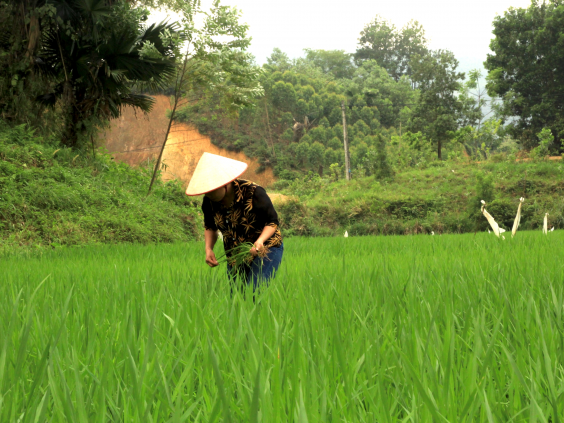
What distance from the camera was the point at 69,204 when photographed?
311 inches

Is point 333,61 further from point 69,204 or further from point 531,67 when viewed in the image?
point 69,204

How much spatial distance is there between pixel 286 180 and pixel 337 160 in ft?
13.4

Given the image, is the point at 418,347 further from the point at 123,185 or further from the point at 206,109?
the point at 206,109

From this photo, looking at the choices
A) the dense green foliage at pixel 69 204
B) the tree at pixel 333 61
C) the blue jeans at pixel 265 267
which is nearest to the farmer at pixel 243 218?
the blue jeans at pixel 265 267

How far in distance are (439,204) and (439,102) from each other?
11.8 meters

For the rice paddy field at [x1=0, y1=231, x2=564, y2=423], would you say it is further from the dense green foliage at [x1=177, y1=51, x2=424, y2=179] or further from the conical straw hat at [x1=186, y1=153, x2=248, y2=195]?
the dense green foliage at [x1=177, y1=51, x2=424, y2=179]

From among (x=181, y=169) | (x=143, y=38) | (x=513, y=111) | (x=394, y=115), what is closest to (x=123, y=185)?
(x=143, y=38)

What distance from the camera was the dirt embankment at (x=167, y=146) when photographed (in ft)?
115

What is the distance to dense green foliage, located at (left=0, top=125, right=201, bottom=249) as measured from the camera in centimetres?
707

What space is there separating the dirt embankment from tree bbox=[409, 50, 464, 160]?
11812 mm

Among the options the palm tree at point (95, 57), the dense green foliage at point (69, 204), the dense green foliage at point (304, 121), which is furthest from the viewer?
the dense green foliage at point (304, 121)

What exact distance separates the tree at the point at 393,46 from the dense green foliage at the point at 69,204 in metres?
47.0

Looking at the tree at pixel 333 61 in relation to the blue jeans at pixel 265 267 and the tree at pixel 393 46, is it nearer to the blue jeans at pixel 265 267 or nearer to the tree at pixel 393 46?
the tree at pixel 393 46

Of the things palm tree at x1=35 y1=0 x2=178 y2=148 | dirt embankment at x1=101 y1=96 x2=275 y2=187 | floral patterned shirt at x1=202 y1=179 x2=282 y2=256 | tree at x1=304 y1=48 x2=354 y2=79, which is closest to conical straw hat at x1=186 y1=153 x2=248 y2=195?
floral patterned shirt at x1=202 y1=179 x2=282 y2=256
